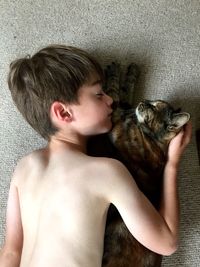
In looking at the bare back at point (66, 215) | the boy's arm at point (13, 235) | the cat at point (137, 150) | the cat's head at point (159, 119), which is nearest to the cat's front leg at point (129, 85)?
the cat at point (137, 150)

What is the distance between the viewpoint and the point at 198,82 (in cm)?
143

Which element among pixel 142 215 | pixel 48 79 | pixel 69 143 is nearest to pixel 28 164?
pixel 69 143

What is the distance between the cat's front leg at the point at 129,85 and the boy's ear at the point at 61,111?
0.22 m

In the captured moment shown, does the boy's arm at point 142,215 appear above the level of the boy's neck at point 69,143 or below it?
below

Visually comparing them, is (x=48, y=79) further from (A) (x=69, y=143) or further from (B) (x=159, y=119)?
(B) (x=159, y=119)

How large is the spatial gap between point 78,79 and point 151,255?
0.55 metres

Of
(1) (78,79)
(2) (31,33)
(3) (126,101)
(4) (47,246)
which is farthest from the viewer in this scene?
(2) (31,33)

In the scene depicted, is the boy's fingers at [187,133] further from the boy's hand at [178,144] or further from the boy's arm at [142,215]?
the boy's arm at [142,215]

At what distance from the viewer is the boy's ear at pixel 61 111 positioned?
1272mm

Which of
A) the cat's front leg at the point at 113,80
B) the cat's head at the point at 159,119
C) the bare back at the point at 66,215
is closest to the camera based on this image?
the bare back at the point at 66,215

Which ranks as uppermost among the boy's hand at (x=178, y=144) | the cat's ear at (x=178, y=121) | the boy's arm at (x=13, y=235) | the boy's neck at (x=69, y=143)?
the cat's ear at (x=178, y=121)

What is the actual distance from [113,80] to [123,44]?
0.16 m

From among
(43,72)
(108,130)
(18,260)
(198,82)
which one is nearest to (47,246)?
(18,260)

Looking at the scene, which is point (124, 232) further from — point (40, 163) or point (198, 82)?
point (198, 82)
